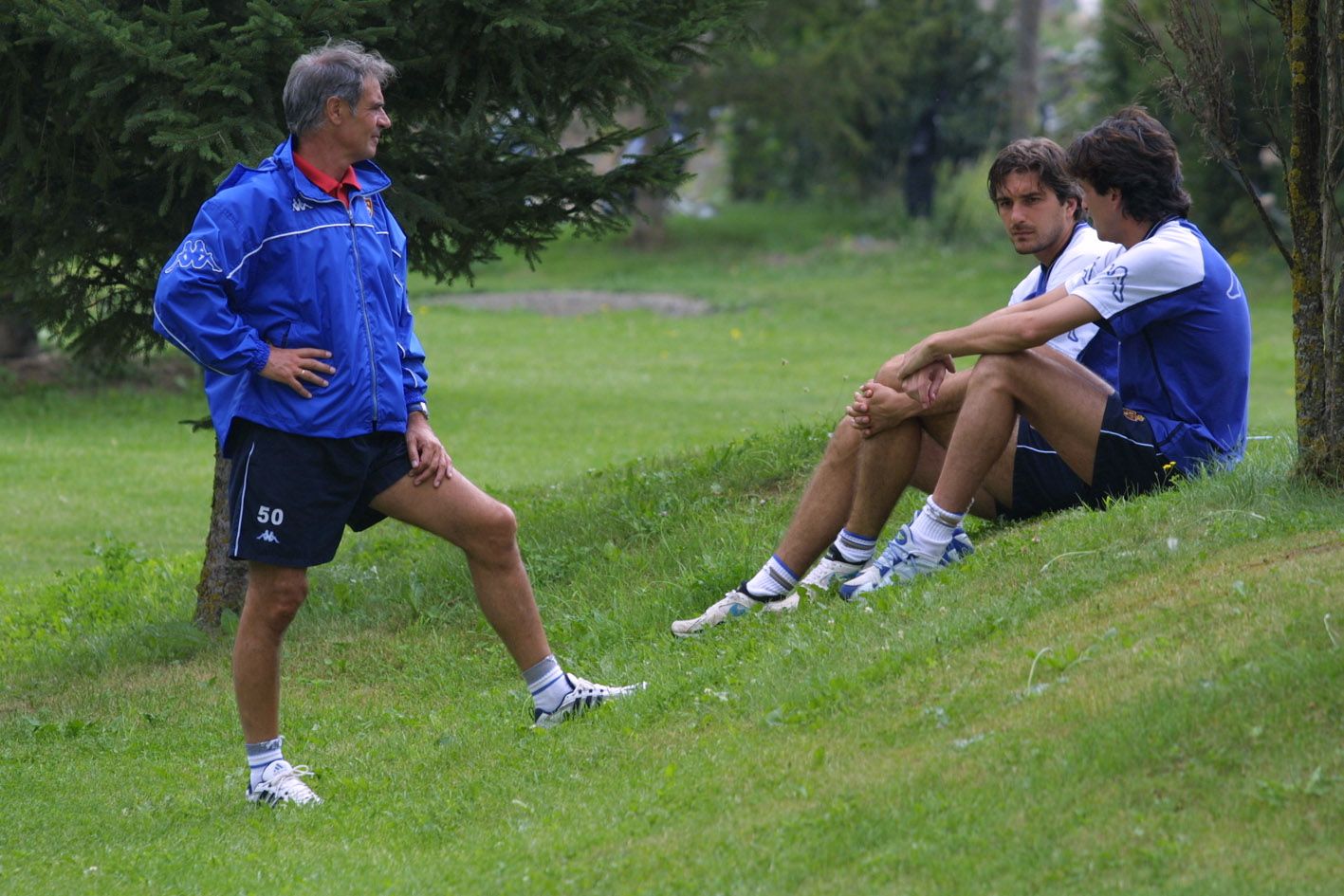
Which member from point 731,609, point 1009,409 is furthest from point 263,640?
point 1009,409

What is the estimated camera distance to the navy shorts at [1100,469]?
18.6 ft

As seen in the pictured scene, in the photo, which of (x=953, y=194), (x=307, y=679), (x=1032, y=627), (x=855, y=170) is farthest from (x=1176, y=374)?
(x=855, y=170)

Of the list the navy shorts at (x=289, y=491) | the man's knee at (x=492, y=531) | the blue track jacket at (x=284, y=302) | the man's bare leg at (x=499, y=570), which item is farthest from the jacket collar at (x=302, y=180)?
the man's knee at (x=492, y=531)

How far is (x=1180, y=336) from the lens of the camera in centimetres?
565

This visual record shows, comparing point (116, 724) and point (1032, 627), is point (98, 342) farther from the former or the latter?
point (1032, 627)

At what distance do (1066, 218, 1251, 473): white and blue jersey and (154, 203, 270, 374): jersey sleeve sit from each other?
276cm

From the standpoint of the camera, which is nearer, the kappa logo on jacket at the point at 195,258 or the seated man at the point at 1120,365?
the kappa logo on jacket at the point at 195,258

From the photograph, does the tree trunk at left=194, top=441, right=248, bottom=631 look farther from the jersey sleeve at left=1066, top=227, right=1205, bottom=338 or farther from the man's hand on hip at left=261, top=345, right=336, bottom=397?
the jersey sleeve at left=1066, top=227, right=1205, bottom=338

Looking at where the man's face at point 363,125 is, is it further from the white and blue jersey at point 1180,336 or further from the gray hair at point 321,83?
the white and blue jersey at point 1180,336

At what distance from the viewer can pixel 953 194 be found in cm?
3409

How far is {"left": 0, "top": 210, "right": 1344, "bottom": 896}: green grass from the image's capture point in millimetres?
3604

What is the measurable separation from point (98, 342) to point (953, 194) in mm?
28138

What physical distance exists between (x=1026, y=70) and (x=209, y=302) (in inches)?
1093

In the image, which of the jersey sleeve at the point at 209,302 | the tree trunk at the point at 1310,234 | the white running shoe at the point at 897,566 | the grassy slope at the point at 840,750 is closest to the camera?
the grassy slope at the point at 840,750
